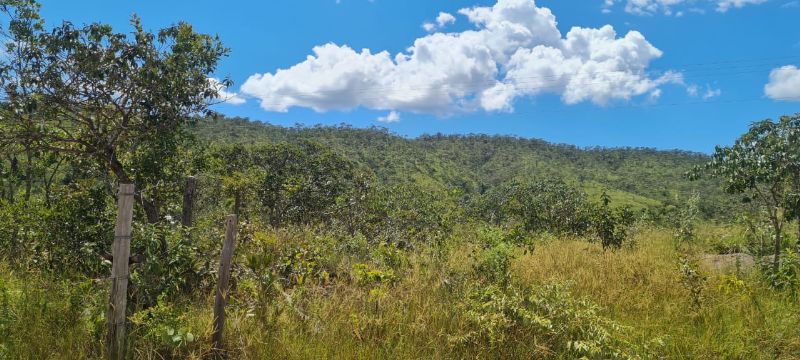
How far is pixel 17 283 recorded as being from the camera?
13.9ft

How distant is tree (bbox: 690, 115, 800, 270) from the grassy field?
6.39 ft

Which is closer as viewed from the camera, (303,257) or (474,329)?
(474,329)

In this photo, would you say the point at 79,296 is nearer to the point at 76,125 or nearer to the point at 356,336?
the point at 356,336

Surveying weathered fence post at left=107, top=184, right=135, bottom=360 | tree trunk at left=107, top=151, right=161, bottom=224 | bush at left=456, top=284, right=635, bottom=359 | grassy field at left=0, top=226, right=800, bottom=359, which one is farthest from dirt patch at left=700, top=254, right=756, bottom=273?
tree trunk at left=107, top=151, right=161, bottom=224

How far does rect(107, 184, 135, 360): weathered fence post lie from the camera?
129 inches

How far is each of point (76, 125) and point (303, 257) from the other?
425cm

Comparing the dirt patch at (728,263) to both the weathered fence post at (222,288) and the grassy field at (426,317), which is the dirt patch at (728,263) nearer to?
the grassy field at (426,317)

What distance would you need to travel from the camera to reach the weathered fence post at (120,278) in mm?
3281

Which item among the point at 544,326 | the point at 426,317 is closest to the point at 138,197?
the point at 426,317

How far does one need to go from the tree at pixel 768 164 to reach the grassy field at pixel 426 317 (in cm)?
195

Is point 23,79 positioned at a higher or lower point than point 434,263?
higher

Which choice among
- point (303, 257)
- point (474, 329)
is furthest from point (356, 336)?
point (303, 257)

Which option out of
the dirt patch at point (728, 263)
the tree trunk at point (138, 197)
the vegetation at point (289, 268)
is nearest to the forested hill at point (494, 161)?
the dirt patch at point (728, 263)

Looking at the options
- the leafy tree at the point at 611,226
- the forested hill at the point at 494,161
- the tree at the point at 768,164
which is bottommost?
the leafy tree at the point at 611,226
